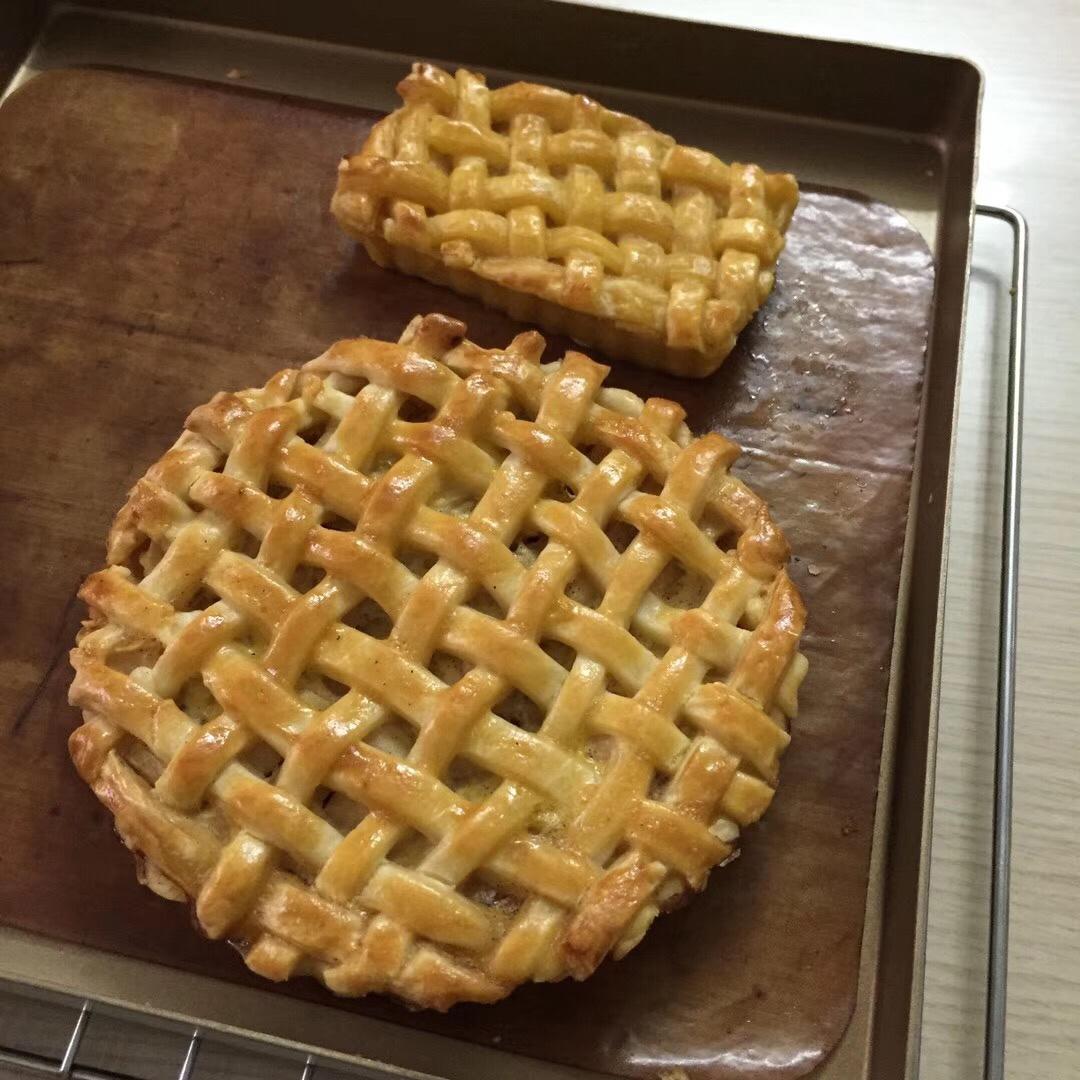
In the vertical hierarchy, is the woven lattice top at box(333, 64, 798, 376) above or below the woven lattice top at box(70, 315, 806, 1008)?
above

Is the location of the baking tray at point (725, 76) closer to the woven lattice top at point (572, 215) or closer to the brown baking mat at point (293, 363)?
the brown baking mat at point (293, 363)

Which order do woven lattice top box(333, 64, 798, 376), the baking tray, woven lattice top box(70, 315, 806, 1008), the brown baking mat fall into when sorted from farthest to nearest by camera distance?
the baking tray
woven lattice top box(333, 64, 798, 376)
the brown baking mat
woven lattice top box(70, 315, 806, 1008)

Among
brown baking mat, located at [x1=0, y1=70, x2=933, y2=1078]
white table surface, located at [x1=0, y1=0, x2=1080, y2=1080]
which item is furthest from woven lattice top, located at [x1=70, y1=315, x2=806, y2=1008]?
white table surface, located at [x1=0, y1=0, x2=1080, y2=1080]

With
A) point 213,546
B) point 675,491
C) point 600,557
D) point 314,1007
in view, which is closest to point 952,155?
point 675,491

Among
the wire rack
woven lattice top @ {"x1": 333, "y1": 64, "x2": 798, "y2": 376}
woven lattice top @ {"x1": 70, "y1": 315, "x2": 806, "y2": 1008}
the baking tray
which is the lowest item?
the wire rack

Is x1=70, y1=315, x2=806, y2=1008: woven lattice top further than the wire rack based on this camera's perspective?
No

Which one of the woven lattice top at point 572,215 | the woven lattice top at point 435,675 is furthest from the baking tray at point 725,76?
the woven lattice top at point 435,675

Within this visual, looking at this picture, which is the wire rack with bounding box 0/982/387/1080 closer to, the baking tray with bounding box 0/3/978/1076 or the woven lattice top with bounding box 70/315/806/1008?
the woven lattice top with bounding box 70/315/806/1008
